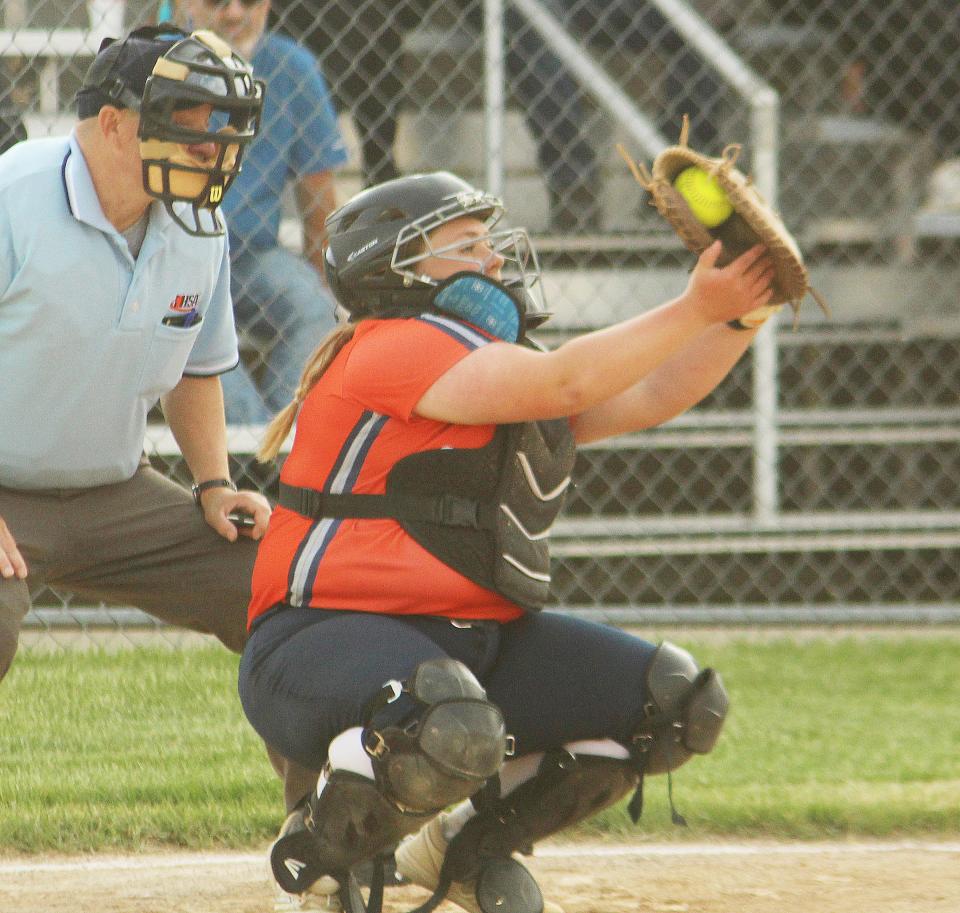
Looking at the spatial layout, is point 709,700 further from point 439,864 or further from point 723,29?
point 723,29

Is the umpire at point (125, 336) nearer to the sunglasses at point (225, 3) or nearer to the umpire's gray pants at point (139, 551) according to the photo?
the umpire's gray pants at point (139, 551)

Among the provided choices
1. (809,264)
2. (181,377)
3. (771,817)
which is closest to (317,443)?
(181,377)

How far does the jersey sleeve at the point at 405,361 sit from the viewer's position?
8.93 feet

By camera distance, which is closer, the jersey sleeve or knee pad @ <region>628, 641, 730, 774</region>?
the jersey sleeve

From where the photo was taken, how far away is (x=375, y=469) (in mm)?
2785

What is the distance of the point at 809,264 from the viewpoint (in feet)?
24.0

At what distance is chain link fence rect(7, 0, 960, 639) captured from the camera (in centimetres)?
629

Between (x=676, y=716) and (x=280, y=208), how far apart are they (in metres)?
3.10

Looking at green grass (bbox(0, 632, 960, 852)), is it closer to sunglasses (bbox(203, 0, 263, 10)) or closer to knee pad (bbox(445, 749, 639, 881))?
knee pad (bbox(445, 749, 639, 881))

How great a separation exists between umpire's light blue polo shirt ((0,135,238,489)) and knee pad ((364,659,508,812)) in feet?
3.16

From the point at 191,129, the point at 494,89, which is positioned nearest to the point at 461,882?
the point at 191,129

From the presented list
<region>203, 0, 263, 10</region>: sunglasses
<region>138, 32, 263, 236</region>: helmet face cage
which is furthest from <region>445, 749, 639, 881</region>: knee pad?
<region>203, 0, 263, 10</region>: sunglasses

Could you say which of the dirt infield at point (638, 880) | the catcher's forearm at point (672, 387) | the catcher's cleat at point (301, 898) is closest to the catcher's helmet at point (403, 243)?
the catcher's forearm at point (672, 387)

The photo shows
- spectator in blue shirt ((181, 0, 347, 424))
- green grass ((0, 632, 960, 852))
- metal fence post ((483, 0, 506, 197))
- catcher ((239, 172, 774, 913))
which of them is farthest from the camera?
metal fence post ((483, 0, 506, 197))
